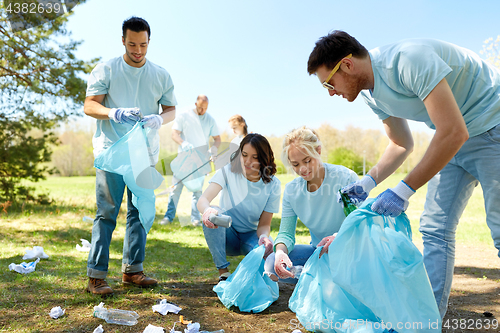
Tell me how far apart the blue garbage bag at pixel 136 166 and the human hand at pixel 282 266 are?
815 mm

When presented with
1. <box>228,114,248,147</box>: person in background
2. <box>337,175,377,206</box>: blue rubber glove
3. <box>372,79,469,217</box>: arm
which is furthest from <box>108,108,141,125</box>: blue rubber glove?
<box>228,114,248,147</box>: person in background

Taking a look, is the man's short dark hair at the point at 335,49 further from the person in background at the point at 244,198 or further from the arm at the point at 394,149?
the person in background at the point at 244,198

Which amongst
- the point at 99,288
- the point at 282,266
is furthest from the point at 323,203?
the point at 99,288

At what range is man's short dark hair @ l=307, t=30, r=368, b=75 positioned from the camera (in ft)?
4.54

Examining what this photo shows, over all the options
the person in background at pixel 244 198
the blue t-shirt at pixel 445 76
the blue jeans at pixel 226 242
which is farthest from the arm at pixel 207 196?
the blue t-shirt at pixel 445 76

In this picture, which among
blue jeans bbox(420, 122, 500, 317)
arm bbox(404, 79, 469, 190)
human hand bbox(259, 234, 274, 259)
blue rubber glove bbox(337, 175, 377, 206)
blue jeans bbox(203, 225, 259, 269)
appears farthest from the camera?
blue jeans bbox(203, 225, 259, 269)

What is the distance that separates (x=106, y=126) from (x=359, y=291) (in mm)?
1736

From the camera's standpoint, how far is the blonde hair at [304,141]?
6.15 feet

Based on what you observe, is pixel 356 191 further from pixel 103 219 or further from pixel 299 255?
pixel 103 219

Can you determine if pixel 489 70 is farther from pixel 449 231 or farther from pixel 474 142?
pixel 449 231

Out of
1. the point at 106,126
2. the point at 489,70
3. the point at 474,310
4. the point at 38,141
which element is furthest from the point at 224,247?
the point at 38,141

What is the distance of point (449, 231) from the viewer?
1.61 meters

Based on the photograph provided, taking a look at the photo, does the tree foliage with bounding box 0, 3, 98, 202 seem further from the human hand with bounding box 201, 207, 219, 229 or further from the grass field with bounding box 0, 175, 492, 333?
the human hand with bounding box 201, 207, 219, 229

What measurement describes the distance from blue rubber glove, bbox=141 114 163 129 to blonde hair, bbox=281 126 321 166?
2.69ft
